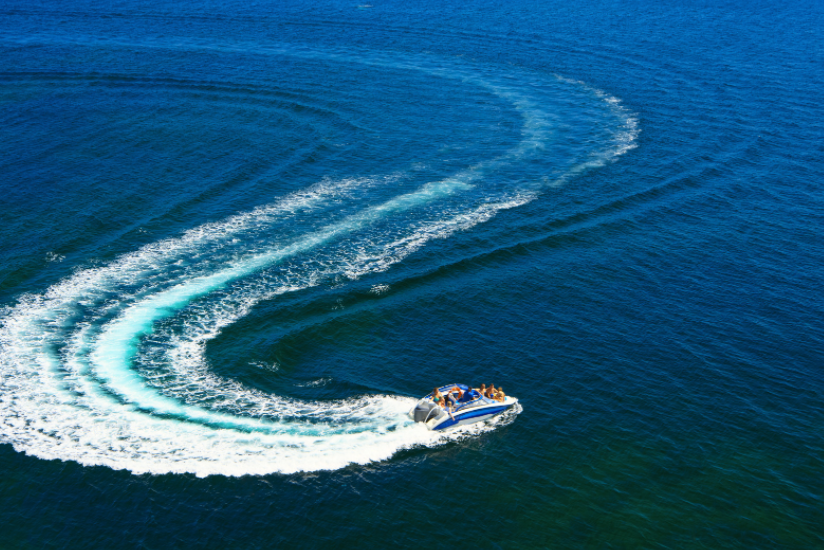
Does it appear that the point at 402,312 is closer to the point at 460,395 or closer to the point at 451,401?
the point at 460,395

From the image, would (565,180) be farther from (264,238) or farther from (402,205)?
(264,238)

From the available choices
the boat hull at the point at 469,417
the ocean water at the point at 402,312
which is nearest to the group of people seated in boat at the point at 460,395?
the boat hull at the point at 469,417

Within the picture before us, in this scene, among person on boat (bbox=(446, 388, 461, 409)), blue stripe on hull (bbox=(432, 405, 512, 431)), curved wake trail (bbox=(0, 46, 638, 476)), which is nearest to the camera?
curved wake trail (bbox=(0, 46, 638, 476))

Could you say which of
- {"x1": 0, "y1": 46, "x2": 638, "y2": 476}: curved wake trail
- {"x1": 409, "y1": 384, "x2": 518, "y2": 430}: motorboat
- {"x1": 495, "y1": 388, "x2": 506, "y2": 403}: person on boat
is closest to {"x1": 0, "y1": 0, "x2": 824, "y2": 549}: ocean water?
{"x1": 0, "y1": 46, "x2": 638, "y2": 476}: curved wake trail

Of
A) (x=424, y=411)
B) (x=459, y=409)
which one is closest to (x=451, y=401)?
(x=459, y=409)

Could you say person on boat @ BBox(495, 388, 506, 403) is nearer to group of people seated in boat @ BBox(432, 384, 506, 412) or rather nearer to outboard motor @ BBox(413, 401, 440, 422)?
group of people seated in boat @ BBox(432, 384, 506, 412)

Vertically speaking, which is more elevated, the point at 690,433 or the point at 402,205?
the point at 402,205

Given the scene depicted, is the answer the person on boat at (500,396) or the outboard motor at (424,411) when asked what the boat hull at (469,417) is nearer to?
the person on boat at (500,396)

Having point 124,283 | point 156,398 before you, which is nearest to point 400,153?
point 124,283
